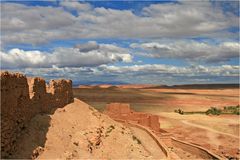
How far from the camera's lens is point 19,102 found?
14289 millimetres

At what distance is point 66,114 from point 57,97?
114cm

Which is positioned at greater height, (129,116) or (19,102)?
(19,102)

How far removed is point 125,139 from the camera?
2016 centimetres

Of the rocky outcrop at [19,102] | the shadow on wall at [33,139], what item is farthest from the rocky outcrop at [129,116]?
the shadow on wall at [33,139]

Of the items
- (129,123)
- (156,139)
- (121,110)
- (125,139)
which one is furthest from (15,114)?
(121,110)

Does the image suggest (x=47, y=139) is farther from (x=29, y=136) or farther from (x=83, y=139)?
(x=83, y=139)

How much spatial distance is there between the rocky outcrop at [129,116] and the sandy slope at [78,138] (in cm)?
844

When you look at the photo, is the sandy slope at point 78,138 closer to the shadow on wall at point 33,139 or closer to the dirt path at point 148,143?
the shadow on wall at point 33,139

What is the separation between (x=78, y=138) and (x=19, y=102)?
375 cm

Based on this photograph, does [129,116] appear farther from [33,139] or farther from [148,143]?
[33,139]

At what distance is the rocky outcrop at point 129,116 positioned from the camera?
31234mm

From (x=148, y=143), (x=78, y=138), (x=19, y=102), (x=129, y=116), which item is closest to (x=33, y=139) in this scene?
(x=19, y=102)

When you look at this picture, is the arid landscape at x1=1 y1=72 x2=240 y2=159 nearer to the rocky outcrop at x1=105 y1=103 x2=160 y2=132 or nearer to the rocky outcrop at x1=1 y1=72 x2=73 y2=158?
the rocky outcrop at x1=1 y1=72 x2=73 y2=158

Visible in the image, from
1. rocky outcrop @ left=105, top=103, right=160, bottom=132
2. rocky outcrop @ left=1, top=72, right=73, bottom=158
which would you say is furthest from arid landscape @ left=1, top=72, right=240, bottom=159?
rocky outcrop @ left=105, top=103, right=160, bottom=132
